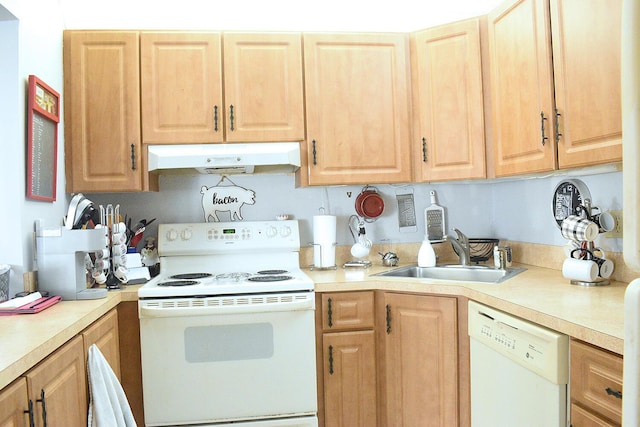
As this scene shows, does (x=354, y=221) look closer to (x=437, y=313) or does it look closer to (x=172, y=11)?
(x=437, y=313)

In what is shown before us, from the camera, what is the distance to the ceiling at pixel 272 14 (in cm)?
280

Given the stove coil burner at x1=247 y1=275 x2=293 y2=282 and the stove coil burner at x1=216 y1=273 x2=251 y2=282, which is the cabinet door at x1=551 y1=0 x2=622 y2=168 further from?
the stove coil burner at x1=216 y1=273 x2=251 y2=282

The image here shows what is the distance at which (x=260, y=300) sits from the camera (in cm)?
224

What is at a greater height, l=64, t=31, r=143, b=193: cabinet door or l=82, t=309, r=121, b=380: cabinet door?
l=64, t=31, r=143, b=193: cabinet door

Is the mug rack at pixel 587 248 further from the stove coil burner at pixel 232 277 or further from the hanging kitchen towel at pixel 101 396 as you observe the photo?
the hanging kitchen towel at pixel 101 396

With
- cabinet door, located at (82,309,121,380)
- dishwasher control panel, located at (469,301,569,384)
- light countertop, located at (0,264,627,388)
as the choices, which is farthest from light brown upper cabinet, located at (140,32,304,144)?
dishwasher control panel, located at (469,301,569,384)

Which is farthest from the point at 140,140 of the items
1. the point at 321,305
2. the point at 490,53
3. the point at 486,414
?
the point at 486,414

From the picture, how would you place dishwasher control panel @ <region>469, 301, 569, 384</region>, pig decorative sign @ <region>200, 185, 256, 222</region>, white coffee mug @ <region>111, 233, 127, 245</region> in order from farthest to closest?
pig decorative sign @ <region>200, 185, 256, 222</region>
white coffee mug @ <region>111, 233, 127, 245</region>
dishwasher control panel @ <region>469, 301, 569, 384</region>

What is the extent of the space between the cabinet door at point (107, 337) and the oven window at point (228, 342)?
0.94ft

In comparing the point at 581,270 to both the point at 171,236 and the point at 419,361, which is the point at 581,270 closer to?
the point at 419,361

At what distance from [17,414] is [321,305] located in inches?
53.0

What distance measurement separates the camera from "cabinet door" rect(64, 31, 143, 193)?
8.15 ft

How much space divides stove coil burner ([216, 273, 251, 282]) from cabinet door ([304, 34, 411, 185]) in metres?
0.58

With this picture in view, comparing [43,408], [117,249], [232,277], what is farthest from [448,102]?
[43,408]
